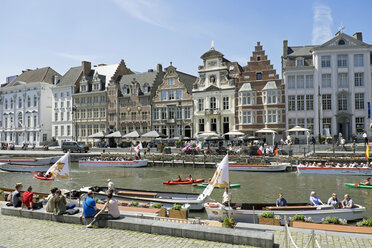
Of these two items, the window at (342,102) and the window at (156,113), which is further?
the window at (156,113)

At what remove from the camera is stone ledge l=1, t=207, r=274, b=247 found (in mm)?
8898

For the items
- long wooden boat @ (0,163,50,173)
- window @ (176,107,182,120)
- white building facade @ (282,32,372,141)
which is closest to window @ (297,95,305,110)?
white building facade @ (282,32,372,141)

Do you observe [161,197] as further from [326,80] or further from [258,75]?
[326,80]

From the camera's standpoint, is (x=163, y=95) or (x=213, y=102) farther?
(x=163, y=95)

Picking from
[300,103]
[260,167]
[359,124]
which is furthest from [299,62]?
[260,167]

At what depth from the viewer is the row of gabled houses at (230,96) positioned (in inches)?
1874

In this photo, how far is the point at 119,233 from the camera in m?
10.4

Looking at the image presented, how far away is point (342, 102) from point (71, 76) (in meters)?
58.6

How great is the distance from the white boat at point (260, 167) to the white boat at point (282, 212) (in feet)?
65.3

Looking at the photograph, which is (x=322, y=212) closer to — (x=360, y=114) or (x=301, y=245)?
(x=301, y=245)

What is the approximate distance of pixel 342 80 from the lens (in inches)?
1890

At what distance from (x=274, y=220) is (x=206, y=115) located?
42.3 m

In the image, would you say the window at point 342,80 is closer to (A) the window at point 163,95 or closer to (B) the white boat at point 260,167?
(B) the white boat at point 260,167

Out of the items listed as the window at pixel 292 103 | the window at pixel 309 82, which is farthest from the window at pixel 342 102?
the window at pixel 292 103
